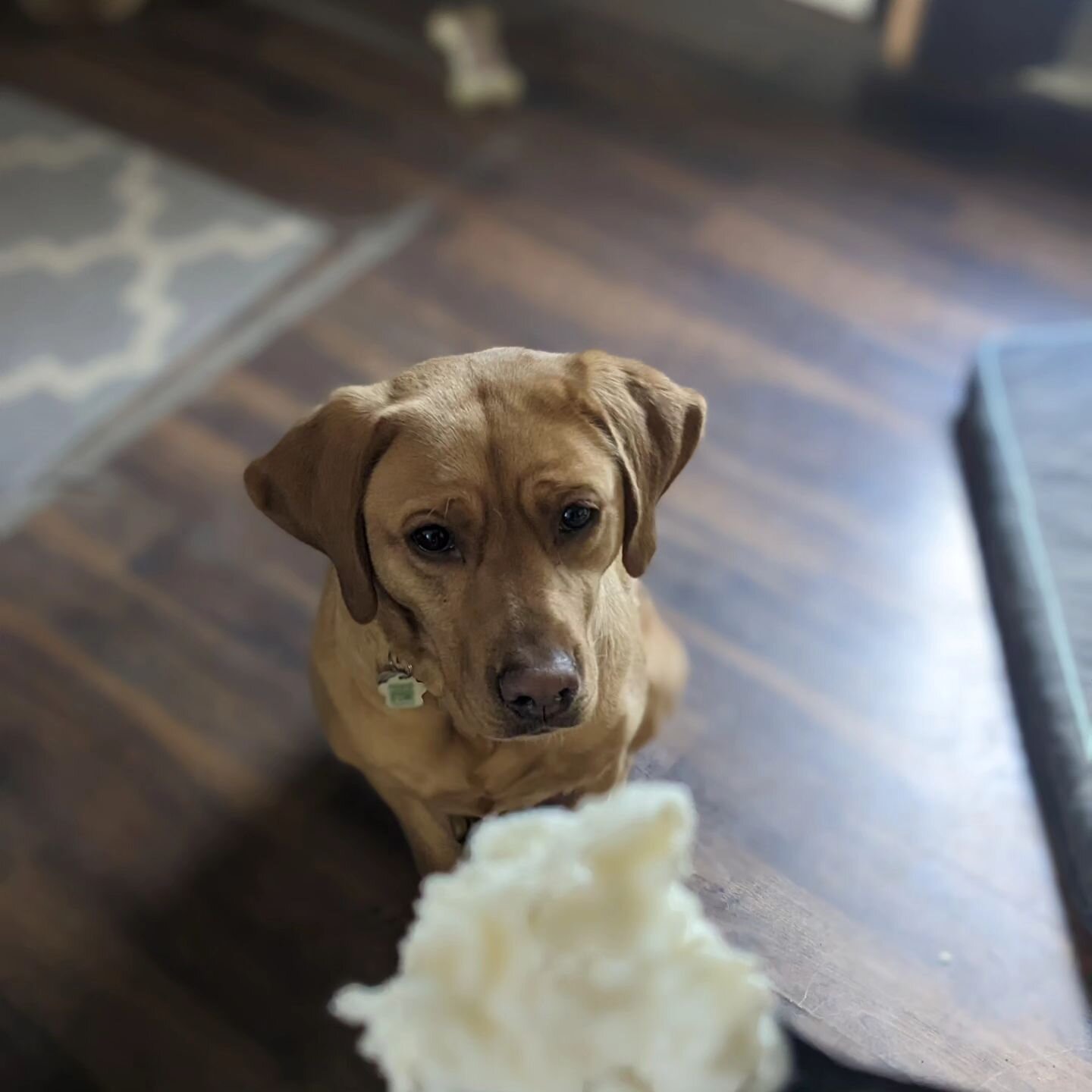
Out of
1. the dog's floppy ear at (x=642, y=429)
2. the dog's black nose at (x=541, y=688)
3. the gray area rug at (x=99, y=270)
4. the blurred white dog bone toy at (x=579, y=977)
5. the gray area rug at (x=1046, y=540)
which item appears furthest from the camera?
the gray area rug at (x=99, y=270)

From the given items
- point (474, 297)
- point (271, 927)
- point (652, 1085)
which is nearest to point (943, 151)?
point (474, 297)

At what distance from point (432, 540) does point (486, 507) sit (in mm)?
84

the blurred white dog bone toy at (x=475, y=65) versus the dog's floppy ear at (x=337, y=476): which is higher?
the dog's floppy ear at (x=337, y=476)

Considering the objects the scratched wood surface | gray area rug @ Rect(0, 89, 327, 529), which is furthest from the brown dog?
gray area rug @ Rect(0, 89, 327, 529)

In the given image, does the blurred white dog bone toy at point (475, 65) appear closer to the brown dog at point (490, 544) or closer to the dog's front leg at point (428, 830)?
the brown dog at point (490, 544)

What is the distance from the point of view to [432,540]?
131 cm

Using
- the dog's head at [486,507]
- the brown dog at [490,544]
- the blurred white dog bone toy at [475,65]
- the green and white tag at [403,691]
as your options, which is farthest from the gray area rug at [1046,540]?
the blurred white dog bone toy at [475,65]

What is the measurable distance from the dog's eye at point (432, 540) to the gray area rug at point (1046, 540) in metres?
1.19

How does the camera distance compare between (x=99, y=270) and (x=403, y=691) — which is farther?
(x=99, y=270)

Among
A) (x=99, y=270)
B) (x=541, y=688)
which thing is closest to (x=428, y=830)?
(x=541, y=688)

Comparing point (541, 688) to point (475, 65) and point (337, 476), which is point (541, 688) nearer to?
point (337, 476)

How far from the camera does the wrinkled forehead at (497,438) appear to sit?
4.17 ft

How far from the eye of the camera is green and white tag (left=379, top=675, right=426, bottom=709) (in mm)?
1423

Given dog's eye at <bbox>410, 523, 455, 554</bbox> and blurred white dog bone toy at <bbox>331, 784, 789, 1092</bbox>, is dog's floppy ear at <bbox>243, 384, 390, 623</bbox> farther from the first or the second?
blurred white dog bone toy at <bbox>331, 784, 789, 1092</bbox>
